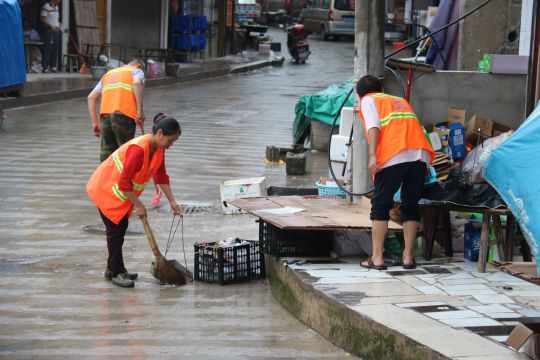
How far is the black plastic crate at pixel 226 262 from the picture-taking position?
325 inches

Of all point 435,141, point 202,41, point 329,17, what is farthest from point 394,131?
point 329,17

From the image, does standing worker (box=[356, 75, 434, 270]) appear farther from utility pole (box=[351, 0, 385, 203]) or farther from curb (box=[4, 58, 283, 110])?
curb (box=[4, 58, 283, 110])

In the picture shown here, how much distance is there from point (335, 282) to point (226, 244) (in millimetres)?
1399

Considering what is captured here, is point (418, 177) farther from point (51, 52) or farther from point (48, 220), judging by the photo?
point (51, 52)

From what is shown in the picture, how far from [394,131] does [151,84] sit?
18884 millimetres

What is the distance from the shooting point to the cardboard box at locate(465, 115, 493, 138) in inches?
387

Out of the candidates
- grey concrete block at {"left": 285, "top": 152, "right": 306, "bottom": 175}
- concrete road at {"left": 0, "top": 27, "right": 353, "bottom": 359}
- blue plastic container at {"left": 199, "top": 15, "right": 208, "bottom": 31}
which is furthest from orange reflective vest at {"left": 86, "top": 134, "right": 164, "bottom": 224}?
blue plastic container at {"left": 199, "top": 15, "right": 208, "bottom": 31}

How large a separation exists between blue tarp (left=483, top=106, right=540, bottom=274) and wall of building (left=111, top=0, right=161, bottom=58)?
1082 inches

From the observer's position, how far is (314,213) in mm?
8484

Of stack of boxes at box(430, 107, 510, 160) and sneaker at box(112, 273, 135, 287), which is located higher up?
stack of boxes at box(430, 107, 510, 160)

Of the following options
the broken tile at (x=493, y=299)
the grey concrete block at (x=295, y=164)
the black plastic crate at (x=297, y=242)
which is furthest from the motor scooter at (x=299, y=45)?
the broken tile at (x=493, y=299)

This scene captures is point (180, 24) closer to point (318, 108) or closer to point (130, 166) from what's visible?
point (318, 108)

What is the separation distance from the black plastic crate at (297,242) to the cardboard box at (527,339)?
9.17ft

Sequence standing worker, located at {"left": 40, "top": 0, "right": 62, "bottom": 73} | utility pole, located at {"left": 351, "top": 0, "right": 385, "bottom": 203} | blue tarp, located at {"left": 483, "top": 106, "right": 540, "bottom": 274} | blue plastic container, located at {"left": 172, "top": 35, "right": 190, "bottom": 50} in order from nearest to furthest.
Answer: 1. blue tarp, located at {"left": 483, "top": 106, "right": 540, "bottom": 274}
2. utility pole, located at {"left": 351, "top": 0, "right": 385, "bottom": 203}
3. standing worker, located at {"left": 40, "top": 0, "right": 62, "bottom": 73}
4. blue plastic container, located at {"left": 172, "top": 35, "right": 190, "bottom": 50}
